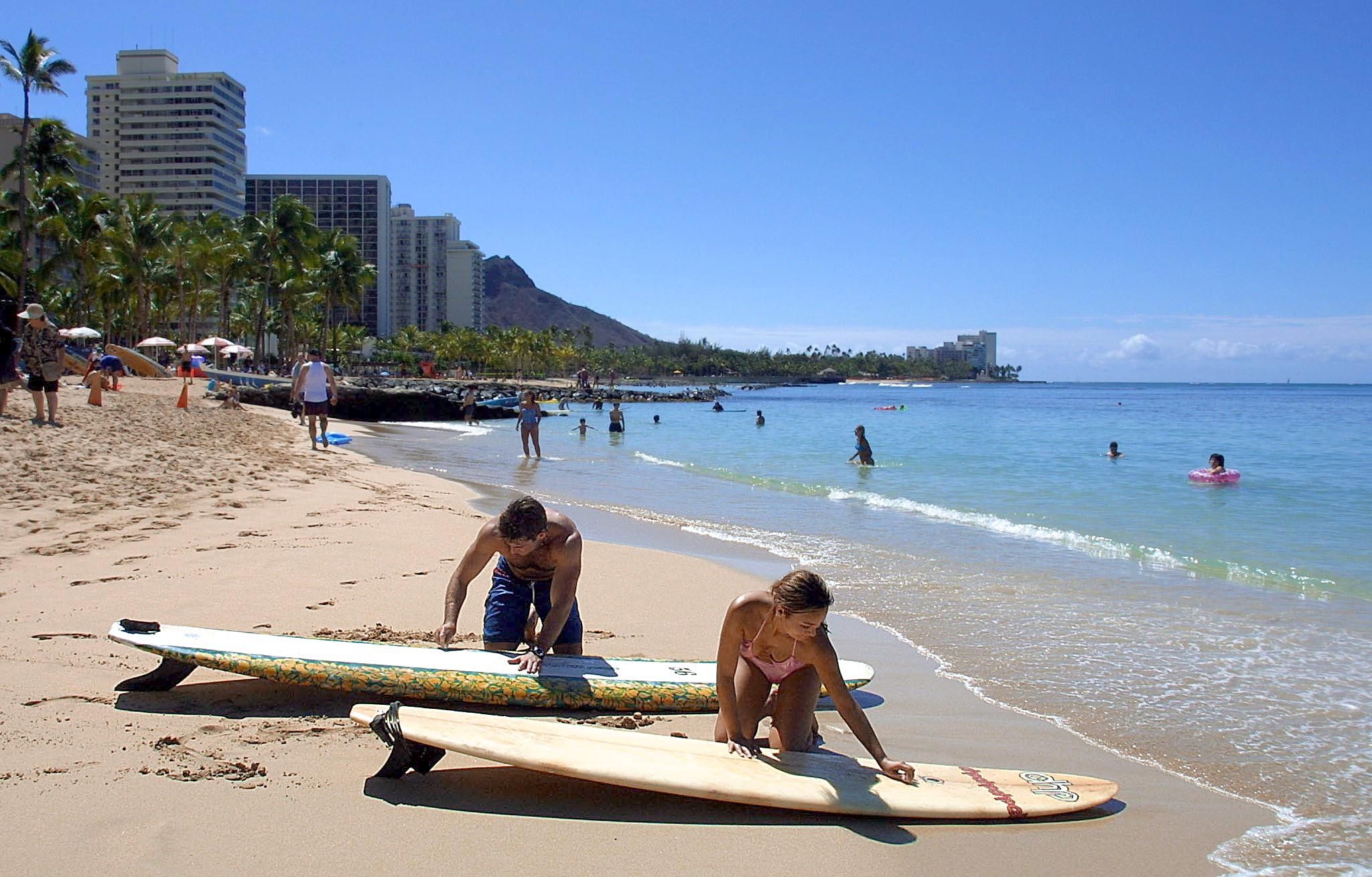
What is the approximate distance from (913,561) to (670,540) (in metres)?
2.64

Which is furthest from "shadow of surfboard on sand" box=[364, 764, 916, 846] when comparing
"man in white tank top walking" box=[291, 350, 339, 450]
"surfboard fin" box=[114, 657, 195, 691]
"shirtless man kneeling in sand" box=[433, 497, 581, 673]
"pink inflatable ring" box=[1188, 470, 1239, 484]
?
"pink inflatable ring" box=[1188, 470, 1239, 484]

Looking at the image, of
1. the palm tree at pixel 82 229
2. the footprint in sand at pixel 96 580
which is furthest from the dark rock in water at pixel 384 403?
the footprint in sand at pixel 96 580

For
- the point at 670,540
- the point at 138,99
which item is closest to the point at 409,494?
the point at 670,540

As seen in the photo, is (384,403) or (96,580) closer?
(96,580)

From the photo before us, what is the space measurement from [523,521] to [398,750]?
1290mm

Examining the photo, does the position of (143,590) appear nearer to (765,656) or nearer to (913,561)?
(765,656)

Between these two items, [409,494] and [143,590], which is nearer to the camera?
[143,590]

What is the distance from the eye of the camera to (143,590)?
20.6 ft

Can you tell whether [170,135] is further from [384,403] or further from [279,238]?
[384,403]

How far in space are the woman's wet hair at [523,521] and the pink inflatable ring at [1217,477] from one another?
17327 millimetres

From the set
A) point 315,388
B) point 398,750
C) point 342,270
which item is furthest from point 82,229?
point 398,750

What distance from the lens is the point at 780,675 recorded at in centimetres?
399

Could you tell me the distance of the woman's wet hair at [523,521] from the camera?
4.67 m

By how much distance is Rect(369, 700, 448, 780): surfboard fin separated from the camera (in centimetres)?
366
